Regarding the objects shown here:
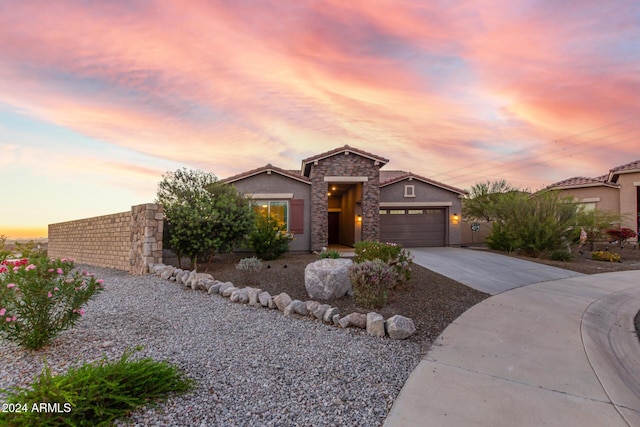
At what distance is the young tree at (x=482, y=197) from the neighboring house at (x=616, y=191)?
5341 mm

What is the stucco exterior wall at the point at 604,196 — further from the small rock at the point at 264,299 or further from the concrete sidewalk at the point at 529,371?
the small rock at the point at 264,299

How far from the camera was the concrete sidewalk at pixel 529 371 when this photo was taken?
2.73m

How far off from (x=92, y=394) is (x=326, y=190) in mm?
12801

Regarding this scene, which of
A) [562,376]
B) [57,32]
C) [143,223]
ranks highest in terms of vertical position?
[57,32]

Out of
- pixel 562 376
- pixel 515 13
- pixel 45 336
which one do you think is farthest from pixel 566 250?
pixel 45 336

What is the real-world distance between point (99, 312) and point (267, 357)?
3.52 metres

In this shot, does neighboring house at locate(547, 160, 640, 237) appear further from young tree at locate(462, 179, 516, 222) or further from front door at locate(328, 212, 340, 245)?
front door at locate(328, 212, 340, 245)

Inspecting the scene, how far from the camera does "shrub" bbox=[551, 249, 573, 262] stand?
13.1 meters

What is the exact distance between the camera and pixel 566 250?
1343 centimetres

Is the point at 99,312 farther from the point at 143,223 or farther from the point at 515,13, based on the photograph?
the point at 515,13

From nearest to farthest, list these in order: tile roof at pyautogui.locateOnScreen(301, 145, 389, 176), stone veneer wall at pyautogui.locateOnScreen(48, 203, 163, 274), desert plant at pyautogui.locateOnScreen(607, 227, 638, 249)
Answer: stone veneer wall at pyautogui.locateOnScreen(48, 203, 163, 274) < tile roof at pyautogui.locateOnScreen(301, 145, 389, 176) < desert plant at pyautogui.locateOnScreen(607, 227, 638, 249)

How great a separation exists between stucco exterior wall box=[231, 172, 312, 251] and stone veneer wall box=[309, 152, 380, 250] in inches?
11.5

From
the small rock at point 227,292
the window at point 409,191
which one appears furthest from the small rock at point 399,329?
the window at point 409,191

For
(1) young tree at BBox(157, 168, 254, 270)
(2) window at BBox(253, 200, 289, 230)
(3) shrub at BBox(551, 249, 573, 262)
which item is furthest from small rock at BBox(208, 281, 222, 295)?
(3) shrub at BBox(551, 249, 573, 262)
